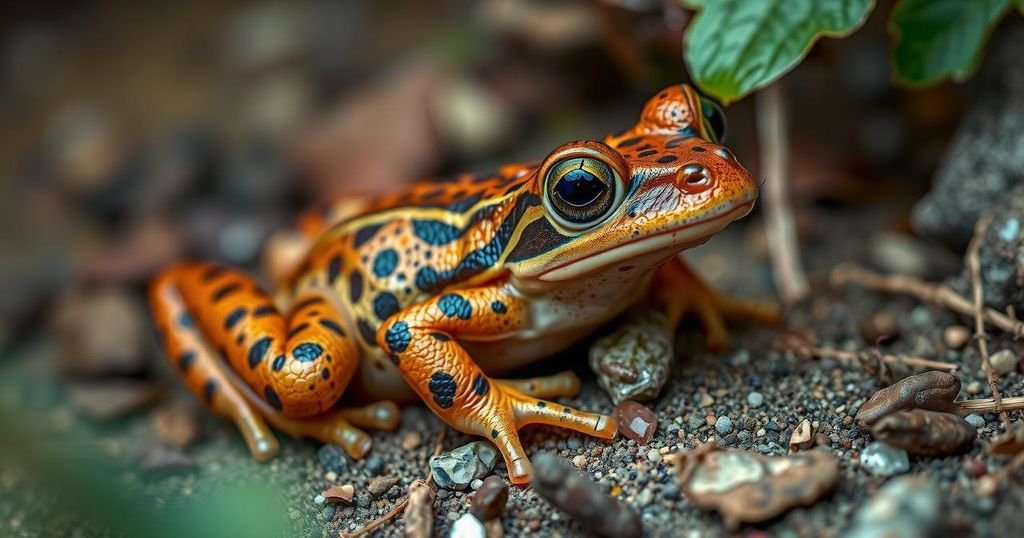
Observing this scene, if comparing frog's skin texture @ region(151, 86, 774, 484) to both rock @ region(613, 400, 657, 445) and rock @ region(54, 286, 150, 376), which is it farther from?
rock @ region(54, 286, 150, 376)

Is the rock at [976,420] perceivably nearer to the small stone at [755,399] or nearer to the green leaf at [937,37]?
the small stone at [755,399]

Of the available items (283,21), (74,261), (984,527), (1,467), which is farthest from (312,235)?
(984,527)

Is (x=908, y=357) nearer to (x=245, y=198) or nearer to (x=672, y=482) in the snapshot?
(x=672, y=482)

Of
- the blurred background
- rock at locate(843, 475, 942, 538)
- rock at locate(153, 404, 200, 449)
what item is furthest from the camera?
the blurred background

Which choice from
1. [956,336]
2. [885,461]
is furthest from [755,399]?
[956,336]

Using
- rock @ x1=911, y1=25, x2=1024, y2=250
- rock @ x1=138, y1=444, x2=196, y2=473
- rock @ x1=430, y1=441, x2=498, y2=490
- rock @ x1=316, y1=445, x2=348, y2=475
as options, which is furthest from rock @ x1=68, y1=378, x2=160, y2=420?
rock @ x1=911, y1=25, x2=1024, y2=250

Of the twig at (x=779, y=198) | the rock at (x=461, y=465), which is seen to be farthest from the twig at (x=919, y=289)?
the rock at (x=461, y=465)

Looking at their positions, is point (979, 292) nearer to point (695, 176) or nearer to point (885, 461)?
point (885, 461)
